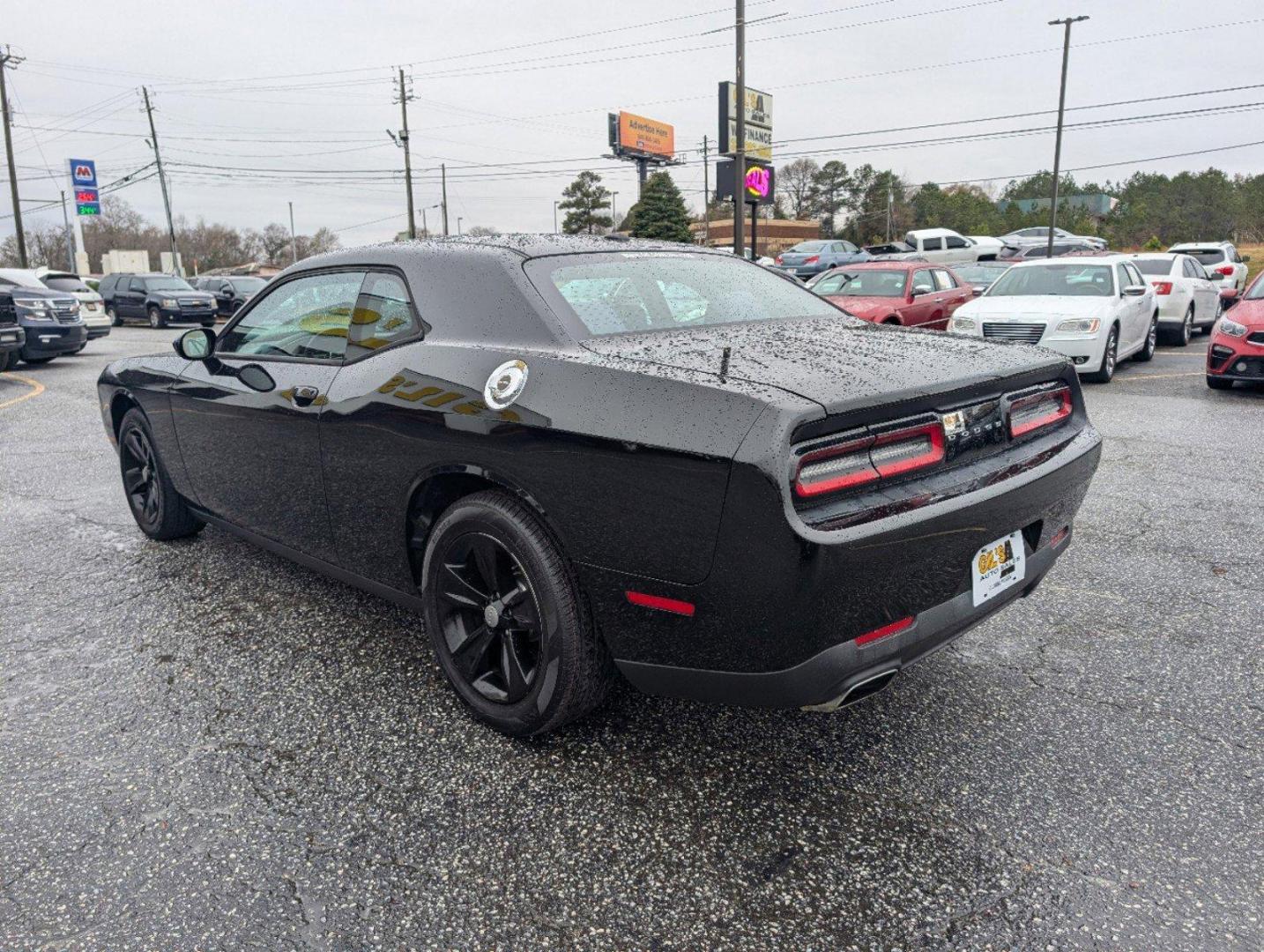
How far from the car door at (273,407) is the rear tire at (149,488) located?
513 mm

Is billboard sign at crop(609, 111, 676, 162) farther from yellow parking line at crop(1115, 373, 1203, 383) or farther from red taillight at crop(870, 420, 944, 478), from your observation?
red taillight at crop(870, 420, 944, 478)

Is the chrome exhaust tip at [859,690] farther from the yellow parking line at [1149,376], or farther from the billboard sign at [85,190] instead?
the billboard sign at [85,190]

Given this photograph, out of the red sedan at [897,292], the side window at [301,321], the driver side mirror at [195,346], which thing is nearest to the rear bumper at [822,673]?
the side window at [301,321]

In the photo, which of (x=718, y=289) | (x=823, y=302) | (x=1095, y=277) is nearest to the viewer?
(x=718, y=289)

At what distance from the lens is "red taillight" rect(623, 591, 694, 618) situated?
2123mm

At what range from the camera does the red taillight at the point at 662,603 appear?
2123 mm

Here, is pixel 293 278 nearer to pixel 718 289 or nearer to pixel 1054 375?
pixel 718 289

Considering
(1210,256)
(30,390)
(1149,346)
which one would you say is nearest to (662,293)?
(30,390)

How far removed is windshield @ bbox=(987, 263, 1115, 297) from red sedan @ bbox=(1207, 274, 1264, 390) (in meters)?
1.59

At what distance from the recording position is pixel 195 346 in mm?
3795

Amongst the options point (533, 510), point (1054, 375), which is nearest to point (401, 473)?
point (533, 510)

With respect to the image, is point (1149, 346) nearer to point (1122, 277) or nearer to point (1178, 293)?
point (1122, 277)

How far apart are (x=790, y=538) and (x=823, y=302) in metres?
1.91

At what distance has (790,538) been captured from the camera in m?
1.94
